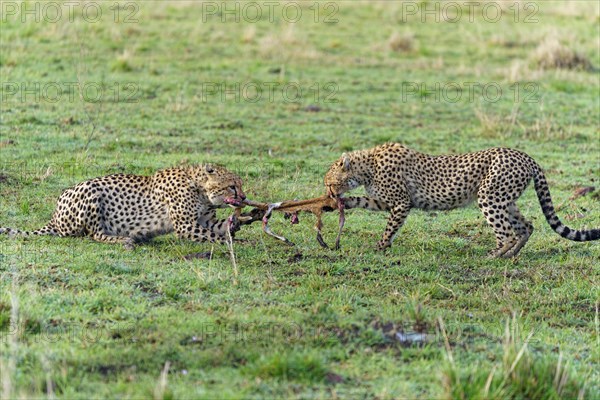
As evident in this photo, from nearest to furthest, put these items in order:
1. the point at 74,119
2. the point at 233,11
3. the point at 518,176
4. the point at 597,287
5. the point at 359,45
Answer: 1. the point at 597,287
2. the point at 518,176
3. the point at 74,119
4. the point at 359,45
5. the point at 233,11

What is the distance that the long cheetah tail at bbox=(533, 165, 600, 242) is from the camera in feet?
27.5

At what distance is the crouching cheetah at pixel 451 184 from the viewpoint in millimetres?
8672

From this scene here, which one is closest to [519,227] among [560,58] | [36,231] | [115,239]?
[115,239]

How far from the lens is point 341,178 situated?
8984mm

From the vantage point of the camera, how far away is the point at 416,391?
5551 millimetres

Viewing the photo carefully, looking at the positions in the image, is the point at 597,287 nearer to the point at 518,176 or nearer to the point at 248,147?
the point at 518,176

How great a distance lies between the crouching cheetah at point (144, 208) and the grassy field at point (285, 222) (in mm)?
200

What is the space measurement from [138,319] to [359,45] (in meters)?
15.0

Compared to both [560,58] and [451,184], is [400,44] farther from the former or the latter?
[451,184]

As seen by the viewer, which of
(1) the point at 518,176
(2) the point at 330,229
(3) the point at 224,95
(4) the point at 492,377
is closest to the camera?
(4) the point at 492,377

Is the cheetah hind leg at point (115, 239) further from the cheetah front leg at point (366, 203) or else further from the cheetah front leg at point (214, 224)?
the cheetah front leg at point (366, 203)

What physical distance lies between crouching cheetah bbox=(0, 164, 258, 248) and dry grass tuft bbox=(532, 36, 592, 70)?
11.9m

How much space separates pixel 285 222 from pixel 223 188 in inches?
52.3

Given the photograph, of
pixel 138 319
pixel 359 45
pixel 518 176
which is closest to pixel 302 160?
pixel 518 176
